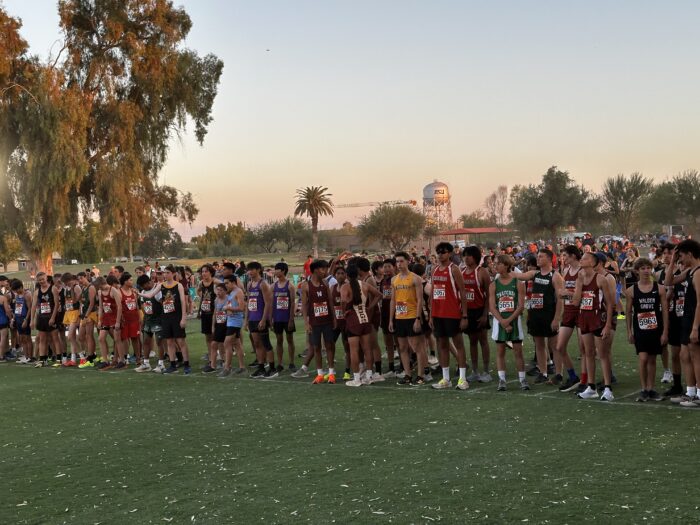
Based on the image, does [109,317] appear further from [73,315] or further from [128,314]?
[73,315]

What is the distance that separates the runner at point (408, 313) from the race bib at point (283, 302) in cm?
226

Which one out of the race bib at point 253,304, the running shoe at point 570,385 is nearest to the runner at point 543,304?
the running shoe at point 570,385

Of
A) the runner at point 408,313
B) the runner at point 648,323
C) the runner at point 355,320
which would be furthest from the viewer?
the runner at point 355,320

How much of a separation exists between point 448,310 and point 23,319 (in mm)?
11343

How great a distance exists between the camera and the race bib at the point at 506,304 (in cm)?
1060

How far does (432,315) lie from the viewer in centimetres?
1116

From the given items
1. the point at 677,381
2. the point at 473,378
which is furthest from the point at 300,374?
the point at 677,381

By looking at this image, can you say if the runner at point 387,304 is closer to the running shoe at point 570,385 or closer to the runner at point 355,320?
the runner at point 355,320

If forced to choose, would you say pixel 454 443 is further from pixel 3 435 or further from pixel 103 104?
pixel 103 104

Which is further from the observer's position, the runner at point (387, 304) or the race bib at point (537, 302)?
the runner at point (387, 304)

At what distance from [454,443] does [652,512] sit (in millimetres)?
2539

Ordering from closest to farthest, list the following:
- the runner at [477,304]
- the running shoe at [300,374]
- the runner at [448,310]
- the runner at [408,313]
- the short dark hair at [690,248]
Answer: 1. the short dark hair at [690,248]
2. the runner at [448,310]
3. the runner at [477,304]
4. the runner at [408,313]
5. the running shoe at [300,374]

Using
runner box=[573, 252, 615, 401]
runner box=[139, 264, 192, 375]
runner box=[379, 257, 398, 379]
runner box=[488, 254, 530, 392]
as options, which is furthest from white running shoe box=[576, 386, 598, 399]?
runner box=[139, 264, 192, 375]

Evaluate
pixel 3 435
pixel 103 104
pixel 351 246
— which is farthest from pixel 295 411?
pixel 351 246
